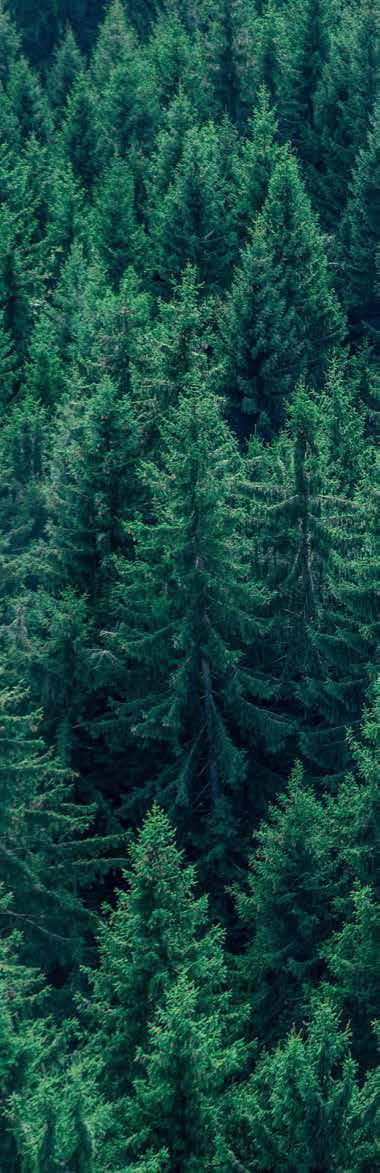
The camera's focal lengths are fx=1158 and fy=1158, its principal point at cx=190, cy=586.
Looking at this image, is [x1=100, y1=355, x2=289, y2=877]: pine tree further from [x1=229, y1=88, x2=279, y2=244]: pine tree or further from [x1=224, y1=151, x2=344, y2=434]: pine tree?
[x1=229, y1=88, x2=279, y2=244]: pine tree

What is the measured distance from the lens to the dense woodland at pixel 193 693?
14.6 meters

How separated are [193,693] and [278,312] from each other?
12.7 meters

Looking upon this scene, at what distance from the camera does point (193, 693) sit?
955 inches

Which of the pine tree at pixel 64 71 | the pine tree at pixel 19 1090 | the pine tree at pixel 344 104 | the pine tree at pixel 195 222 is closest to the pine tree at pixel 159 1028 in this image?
the pine tree at pixel 19 1090

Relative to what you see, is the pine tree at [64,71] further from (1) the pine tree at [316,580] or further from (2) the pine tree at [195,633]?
(1) the pine tree at [316,580]

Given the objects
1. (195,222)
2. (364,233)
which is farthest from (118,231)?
(364,233)

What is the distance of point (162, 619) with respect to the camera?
23.4 m

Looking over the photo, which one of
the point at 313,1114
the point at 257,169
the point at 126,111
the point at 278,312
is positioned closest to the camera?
the point at 313,1114

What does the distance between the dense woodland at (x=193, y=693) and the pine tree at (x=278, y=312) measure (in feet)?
0.39

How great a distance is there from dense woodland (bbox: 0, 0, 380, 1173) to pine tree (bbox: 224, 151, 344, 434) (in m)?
0.12

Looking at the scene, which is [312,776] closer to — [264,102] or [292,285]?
[292,285]

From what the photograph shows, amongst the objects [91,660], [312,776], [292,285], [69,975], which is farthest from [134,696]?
[292,285]

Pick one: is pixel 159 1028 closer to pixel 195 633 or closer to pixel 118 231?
pixel 195 633

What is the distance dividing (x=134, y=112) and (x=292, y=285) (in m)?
21.8
